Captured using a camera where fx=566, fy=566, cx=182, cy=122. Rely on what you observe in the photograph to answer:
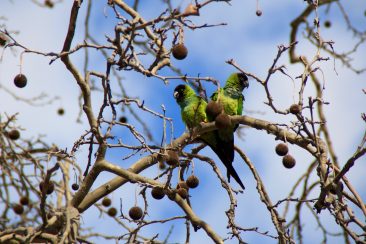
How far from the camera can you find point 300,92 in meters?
3.35

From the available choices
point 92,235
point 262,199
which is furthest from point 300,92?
point 92,235

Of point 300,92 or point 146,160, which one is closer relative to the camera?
point 300,92

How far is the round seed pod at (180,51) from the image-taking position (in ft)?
10.3

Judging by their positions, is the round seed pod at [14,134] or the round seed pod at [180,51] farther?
the round seed pod at [14,134]

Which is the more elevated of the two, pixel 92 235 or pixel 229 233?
pixel 92 235

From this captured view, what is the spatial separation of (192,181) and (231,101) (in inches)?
71.1

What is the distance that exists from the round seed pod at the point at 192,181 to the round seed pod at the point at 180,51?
2.81 feet

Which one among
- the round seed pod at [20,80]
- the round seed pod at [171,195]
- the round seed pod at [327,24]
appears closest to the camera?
the round seed pod at [171,195]

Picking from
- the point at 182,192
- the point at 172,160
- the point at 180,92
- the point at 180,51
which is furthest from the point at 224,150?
the point at 180,51

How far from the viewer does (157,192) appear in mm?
3328

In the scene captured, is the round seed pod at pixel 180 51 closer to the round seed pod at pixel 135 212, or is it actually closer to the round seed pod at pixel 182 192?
the round seed pod at pixel 182 192

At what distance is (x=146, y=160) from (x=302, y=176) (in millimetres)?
2166

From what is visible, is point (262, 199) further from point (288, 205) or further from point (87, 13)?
point (87, 13)

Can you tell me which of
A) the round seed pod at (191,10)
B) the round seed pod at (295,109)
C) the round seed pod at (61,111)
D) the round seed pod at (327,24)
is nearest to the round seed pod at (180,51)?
the round seed pod at (191,10)
